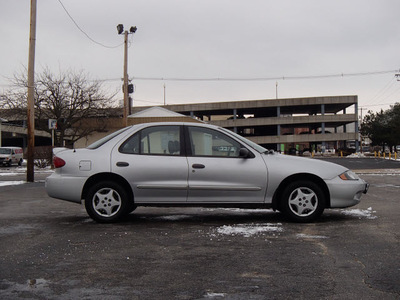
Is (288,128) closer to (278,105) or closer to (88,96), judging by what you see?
(278,105)

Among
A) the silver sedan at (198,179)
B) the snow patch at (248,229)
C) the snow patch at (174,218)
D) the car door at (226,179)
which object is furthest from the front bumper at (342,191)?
the snow patch at (174,218)

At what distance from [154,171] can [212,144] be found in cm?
99

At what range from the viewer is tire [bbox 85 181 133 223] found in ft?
22.5

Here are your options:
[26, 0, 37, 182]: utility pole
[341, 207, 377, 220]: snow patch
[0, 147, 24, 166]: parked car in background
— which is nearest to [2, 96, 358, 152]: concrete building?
[0, 147, 24, 166]: parked car in background

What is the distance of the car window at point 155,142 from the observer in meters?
7.01

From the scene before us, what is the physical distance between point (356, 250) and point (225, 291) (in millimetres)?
2113

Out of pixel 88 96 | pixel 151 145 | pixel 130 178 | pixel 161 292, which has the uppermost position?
pixel 88 96

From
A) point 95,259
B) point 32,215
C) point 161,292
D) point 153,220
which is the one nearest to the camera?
point 161,292

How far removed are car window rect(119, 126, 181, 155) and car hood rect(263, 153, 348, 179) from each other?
1.42 metres

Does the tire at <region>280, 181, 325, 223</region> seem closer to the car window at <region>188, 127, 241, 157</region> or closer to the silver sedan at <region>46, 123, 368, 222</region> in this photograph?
the silver sedan at <region>46, 123, 368, 222</region>

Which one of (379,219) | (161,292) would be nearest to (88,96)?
(379,219)

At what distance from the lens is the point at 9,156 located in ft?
116

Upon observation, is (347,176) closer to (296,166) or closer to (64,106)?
(296,166)

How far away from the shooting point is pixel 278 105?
81938mm
